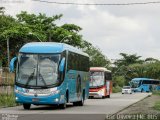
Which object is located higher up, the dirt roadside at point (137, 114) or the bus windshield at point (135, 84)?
the bus windshield at point (135, 84)

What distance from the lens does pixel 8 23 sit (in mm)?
83125

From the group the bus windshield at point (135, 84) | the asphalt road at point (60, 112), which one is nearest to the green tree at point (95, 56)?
the bus windshield at point (135, 84)

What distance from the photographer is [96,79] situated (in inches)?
2229

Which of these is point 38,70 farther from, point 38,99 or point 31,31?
point 31,31

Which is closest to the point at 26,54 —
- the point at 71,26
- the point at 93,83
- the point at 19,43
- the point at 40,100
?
the point at 40,100

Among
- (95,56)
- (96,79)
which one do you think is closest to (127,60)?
(95,56)

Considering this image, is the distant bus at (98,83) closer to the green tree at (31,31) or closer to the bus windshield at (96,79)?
the bus windshield at (96,79)

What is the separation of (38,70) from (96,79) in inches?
1113

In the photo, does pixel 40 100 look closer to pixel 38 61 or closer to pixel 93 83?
pixel 38 61

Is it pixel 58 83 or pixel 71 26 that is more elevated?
pixel 71 26

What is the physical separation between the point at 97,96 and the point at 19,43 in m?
28.7

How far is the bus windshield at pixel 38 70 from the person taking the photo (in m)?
28.5

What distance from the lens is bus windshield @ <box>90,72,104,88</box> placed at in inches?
2219

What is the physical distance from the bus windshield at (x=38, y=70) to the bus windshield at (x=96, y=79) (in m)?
27.4
